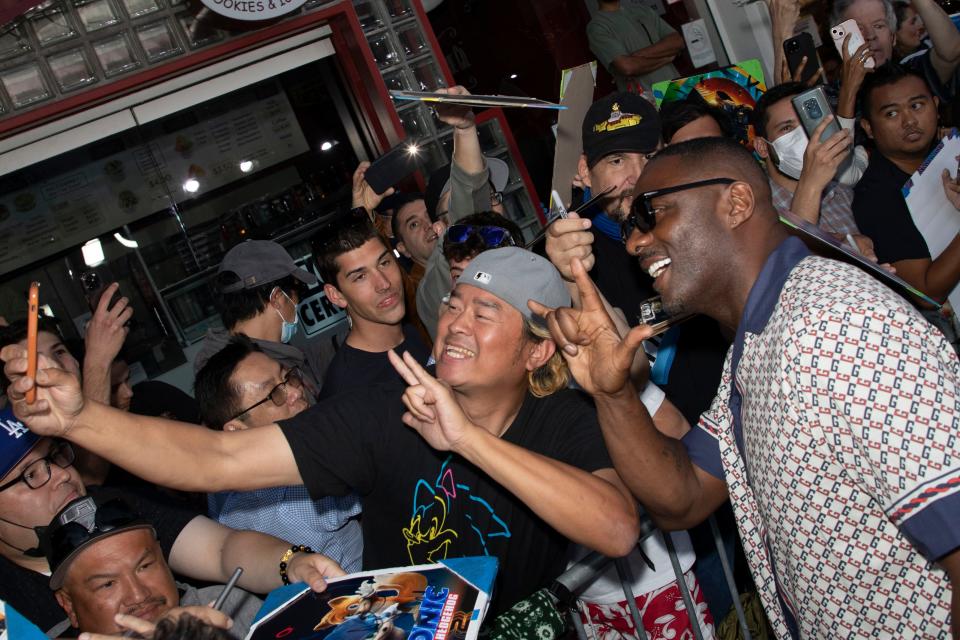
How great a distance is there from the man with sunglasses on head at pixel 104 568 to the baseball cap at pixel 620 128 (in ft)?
7.98

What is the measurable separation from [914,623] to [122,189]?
5912 millimetres

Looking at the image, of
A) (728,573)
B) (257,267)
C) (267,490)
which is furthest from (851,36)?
(267,490)

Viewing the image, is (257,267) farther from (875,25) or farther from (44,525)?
(875,25)

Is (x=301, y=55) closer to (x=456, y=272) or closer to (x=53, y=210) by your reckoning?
(x=53, y=210)

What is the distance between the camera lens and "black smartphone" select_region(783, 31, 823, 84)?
189 inches

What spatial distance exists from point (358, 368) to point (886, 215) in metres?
2.52

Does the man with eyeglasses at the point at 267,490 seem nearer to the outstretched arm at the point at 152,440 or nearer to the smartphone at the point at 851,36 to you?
the outstretched arm at the point at 152,440

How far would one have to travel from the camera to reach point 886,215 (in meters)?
3.70

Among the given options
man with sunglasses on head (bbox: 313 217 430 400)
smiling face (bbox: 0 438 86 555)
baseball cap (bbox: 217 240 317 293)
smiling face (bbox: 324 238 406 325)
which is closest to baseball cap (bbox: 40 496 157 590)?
smiling face (bbox: 0 438 86 555)

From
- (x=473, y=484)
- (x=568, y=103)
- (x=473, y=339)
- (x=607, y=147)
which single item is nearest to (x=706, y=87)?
(x=568, y=103)

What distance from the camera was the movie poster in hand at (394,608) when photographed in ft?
5.56

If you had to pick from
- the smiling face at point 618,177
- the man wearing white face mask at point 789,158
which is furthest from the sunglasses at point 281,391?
the man wearing white face mask at point 789,158

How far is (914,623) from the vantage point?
1.81 metres

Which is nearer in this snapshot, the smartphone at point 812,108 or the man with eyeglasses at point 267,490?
the man with eyeglasses at point 267,490
